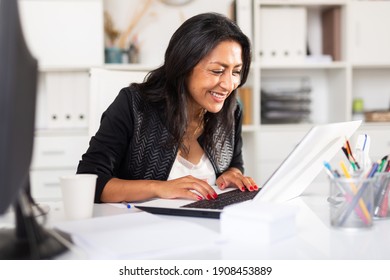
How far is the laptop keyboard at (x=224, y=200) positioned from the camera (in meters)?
1.01

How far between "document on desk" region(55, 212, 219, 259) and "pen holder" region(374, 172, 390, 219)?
0.34m

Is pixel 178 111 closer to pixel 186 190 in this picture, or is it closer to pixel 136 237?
pixel 186 190

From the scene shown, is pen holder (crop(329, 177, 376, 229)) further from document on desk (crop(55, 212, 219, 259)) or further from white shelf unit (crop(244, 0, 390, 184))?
white shelf unit (crop(244, 0, 390, 184))

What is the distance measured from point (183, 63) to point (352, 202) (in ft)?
2.60

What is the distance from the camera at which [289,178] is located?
38.4 inches

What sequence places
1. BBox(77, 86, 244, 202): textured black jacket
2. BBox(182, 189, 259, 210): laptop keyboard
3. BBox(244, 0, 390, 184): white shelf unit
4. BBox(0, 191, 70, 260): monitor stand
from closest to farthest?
BBox(0, 191, 70, 260): monitor stand → BBox(182, 189, 259, 210): laptop keyboard → BBox(77, 86, 244, 202): textured black jacket → BBox(244, 0, 390, 184): white shelf unit

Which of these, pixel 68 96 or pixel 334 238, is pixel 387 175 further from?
pixel 68 96

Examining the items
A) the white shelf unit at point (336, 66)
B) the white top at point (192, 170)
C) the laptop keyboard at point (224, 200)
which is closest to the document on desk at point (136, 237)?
the laptop keyboard at point (224, 200)

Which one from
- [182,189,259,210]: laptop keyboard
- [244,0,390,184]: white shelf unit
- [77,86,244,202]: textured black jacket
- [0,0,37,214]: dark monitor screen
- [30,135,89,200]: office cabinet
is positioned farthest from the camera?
[244,0,390,184]: white shelf unit

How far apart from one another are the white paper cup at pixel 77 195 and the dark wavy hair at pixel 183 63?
0.60 meters

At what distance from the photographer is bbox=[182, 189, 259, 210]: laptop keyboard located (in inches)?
39.8

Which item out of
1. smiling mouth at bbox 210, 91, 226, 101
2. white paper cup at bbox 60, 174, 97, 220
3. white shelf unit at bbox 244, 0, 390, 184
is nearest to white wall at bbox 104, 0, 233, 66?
white shelf unit at bbox 244, 0, 390, 184

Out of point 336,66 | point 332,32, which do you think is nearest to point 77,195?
point 336,66

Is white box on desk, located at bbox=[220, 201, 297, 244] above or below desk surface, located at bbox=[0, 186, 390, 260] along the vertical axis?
above
